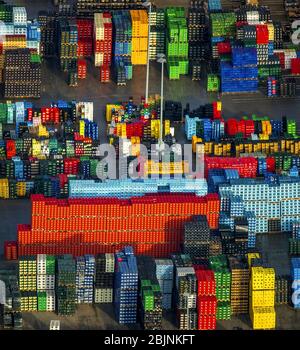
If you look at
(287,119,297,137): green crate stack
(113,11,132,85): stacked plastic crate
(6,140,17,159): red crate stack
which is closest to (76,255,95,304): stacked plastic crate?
(6,140,17,159): red crate stack

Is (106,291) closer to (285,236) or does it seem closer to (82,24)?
(285,236)

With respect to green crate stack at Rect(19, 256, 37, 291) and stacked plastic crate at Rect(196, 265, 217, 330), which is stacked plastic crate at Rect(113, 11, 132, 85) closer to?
green crate stack at Rect(19, 256, 37, 291)

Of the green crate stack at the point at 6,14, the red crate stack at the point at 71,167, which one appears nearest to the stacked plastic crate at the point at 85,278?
the red crate stack at the point at 71,167

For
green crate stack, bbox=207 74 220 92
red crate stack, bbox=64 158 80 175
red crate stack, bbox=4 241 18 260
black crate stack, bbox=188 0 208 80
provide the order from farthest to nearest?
black crate stack, bbox=188 0 208 80 → green crate stack, bbox=207 74 220 92 → red crate stack, bbox=64 158 80 175 → red crate stack, bbox=4 241 18 260

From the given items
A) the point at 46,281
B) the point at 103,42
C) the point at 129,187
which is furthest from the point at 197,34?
the point at 46,281

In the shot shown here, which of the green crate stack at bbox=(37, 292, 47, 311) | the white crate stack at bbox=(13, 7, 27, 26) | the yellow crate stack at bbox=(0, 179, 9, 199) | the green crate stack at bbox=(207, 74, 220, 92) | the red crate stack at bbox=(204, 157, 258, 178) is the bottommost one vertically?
the green crate stack at bbox=(37, 292, 47, 311)

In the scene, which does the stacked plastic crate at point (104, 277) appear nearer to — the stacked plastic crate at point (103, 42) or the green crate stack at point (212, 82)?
the green crate stack at point (212, 82)
